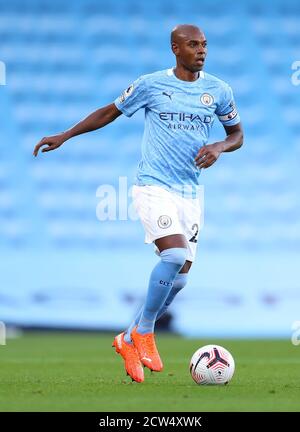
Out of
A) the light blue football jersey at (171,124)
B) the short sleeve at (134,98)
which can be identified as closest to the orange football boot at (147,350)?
the light blue football jersey at (171,124)

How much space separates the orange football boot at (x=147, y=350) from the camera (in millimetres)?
6559

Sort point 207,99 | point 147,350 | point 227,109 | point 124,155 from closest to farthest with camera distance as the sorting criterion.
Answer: point 147,350
point 207,99
point 227,109
point 124,155

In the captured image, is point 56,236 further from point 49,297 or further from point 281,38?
point 281,38

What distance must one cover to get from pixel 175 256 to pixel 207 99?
1112 millimetres

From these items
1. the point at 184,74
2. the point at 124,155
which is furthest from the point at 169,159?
the point at 124,155

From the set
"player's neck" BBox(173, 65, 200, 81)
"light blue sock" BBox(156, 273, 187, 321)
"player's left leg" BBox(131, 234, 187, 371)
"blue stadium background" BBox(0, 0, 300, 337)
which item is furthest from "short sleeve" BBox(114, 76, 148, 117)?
"blue stadium background" BBox(0, 0, 300, 337)

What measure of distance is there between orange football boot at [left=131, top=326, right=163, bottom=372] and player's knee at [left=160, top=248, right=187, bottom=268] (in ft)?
1.61

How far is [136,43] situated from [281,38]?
2528 mm

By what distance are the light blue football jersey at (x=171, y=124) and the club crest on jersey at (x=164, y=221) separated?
0.27 m

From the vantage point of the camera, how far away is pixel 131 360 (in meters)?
6.75

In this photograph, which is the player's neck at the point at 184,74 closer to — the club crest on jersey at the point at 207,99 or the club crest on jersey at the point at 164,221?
the club crest on jersey at the point at 207,99

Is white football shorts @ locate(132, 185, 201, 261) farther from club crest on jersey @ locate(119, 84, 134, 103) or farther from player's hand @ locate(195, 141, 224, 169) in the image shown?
club crest on jersey @ locate(119, 84, 134, 103)

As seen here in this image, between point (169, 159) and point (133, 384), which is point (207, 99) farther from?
point (133, 384)
